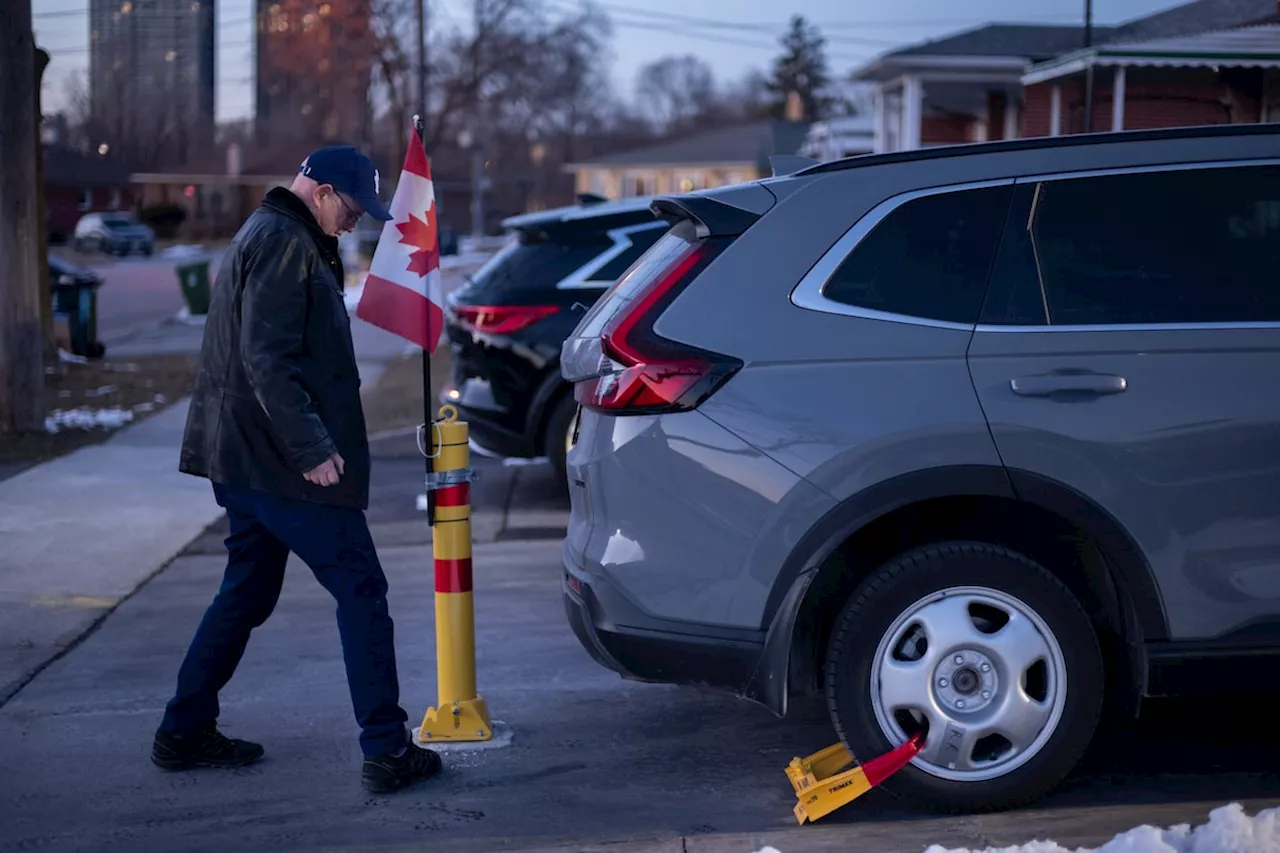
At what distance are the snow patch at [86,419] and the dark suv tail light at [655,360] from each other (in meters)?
9.04

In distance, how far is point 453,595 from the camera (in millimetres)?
4641

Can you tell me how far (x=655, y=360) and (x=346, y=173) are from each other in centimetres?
114

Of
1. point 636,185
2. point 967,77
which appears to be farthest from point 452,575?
point 636,185

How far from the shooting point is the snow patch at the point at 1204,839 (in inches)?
139

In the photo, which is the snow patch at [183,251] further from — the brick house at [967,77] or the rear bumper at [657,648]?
the rear bumper at [657,648]

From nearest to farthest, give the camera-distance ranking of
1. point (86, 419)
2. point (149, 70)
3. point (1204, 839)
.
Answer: point (1204, 839)
point (86, 419)
point (149, 70)

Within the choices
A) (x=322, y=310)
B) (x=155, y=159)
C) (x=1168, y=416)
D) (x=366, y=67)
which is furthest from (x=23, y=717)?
(x=366, y=67)

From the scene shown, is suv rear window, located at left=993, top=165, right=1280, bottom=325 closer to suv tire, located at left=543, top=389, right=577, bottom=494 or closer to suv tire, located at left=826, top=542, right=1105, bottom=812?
suv tire, located at left=826, top=542, right=1105, bottom=812

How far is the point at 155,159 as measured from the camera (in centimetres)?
1485

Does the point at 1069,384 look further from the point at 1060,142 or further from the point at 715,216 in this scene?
the point at 715,216

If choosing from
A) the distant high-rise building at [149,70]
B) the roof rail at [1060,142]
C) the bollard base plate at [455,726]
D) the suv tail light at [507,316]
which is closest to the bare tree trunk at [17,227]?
the distant high-rise building at [149,70]

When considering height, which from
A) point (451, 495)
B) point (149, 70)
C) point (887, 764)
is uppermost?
point (149, 70)

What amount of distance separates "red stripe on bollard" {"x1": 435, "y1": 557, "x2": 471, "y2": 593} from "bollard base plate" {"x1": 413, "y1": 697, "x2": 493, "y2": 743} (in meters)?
0.40

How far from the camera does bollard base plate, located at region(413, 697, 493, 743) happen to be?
15.5 ft
